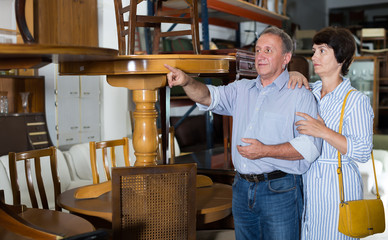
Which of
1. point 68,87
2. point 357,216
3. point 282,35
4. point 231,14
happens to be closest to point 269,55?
point 282,35

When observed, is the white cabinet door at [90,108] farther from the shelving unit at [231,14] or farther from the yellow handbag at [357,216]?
the yellow handbag at [357,216]

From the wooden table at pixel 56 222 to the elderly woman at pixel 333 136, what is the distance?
91 centimetres

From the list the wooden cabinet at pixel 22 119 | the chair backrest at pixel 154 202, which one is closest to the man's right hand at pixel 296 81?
the chair backrest at pixel 154 202

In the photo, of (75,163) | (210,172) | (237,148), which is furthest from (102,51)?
(75,163)

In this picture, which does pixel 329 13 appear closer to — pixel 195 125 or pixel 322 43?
pixel 195 125

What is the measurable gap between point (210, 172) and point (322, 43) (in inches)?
54.6

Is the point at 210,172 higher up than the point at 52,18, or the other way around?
the point at 52,18

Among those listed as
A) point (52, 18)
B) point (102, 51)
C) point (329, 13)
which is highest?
point (329, 13)

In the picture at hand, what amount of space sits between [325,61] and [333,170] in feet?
1.51

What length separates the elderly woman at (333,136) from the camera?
1.86 metres

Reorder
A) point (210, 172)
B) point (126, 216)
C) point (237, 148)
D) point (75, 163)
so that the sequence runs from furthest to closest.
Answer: point (75, 163) < point (210, 172) < point (237, 148) < point (126, 216)

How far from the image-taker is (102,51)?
4.43ft

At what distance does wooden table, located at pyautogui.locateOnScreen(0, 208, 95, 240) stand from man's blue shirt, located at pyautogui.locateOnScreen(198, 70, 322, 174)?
0.68 m

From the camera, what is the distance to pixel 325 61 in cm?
198
